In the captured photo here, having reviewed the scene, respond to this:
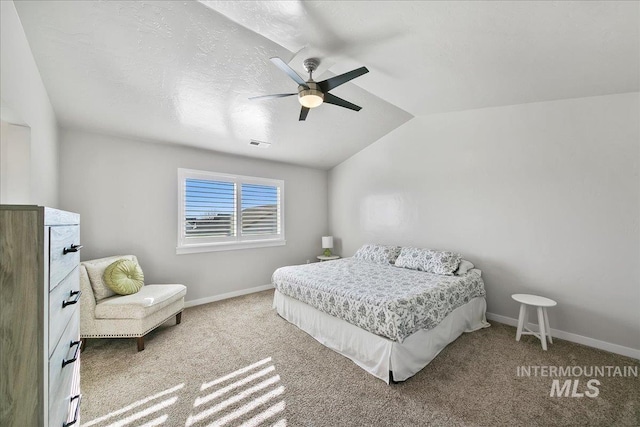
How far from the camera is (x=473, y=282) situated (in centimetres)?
307

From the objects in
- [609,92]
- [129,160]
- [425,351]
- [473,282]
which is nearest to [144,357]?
[129,160]

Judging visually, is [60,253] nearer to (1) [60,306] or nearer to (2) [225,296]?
(1) [60,306]

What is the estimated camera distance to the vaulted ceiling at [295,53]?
175 centimetres

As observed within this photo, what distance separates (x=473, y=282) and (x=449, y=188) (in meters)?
1.39

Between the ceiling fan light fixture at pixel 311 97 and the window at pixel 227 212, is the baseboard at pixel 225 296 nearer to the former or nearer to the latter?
the window at pixel 227 212

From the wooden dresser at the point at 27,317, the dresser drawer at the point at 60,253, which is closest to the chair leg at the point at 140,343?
the dresser drawer at the point at 60,253

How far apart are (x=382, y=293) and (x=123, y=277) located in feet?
9.45

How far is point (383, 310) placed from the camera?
2182mm

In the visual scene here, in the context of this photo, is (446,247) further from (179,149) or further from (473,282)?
(179,149)

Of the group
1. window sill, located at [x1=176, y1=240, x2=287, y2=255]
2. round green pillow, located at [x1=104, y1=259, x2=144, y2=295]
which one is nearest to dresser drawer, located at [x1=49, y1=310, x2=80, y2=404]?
round green pillow, located at [x1=104, y1=259, x2=144, y2=295]

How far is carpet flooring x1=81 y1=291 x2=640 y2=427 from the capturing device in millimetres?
1734

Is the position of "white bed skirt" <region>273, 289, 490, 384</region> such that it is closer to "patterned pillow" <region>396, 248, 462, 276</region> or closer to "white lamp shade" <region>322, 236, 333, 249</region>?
"patterned pillow" <region>396, 248, 462, 276</region>

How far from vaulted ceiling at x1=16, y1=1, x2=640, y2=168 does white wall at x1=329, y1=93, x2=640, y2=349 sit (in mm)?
351

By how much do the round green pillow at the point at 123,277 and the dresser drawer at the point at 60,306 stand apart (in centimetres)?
174
